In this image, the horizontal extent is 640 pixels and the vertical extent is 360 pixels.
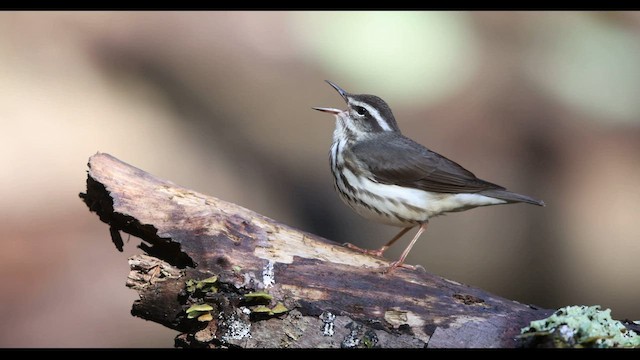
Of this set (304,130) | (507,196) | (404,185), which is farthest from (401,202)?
(304,130)

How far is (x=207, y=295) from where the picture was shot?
12.4 feet

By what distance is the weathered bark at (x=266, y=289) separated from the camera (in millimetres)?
3779

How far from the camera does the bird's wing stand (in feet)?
16.0

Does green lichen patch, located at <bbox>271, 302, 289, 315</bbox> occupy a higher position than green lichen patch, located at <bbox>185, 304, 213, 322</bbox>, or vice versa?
green lichen patch, located at <bbox>185, 304, 213, 322</bbox>

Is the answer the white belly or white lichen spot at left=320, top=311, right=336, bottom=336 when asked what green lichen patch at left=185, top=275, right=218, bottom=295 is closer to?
white lichen spot at left=320, top=311, right=336, bottom=336

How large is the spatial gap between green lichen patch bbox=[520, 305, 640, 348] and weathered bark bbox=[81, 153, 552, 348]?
0.54 feet

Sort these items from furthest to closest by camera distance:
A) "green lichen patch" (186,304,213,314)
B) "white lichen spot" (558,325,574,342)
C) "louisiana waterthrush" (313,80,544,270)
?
"louisiana waterthrush" (313,80,544,270)
"green lichen patch" (186,304,213,314)
"white lichen spot" (558,325,574,342)

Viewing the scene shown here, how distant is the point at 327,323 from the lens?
3797 millimetres

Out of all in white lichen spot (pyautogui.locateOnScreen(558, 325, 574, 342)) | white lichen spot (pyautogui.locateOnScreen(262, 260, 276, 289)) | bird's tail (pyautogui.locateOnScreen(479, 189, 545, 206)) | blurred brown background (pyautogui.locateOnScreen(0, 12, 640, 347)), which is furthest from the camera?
blurred brown background (pyautogui.locateOnScreen(0, 12, 640, 347))

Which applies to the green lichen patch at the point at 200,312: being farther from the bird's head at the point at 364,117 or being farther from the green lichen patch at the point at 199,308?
the bird's head at the point at 364,117

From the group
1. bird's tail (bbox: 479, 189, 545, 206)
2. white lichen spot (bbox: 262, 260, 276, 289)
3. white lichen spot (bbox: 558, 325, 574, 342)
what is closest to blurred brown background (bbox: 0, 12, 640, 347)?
bird's tail (bbox: 479, 189, 545, 206)

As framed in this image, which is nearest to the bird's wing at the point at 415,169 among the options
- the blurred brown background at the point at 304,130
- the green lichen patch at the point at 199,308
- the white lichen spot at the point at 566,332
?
the white lichen spot at the point at 566,332

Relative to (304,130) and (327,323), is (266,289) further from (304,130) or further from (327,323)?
(304,130)

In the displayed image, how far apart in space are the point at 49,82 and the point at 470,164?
4002 mm
